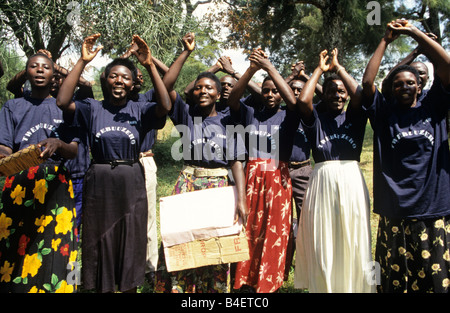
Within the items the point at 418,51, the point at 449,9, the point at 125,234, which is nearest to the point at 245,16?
the point at 449,9

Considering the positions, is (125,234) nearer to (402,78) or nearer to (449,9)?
(402,78)

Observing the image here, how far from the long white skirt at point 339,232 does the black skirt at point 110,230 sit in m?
1.32

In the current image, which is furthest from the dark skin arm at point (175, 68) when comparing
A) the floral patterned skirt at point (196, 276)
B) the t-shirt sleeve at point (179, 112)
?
the floral patterned skirt at point (196, 276)

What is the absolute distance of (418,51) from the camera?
9.59 ft

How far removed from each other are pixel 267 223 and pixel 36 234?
1754mm

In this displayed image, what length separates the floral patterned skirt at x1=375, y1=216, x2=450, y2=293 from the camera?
7.98ft

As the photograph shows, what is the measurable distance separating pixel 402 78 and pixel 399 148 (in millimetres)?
500

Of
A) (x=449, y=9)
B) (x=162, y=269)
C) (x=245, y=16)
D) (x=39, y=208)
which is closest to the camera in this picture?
(x=39, y=208)

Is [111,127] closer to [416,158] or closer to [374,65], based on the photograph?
[374,65]

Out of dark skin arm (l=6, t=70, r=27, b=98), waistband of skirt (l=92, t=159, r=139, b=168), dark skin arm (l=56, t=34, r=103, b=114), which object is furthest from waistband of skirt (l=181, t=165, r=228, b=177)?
dark skin arm (l=6, t=70, r=27, b=98)

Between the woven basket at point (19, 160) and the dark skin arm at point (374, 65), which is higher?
the dark skin arm at point (374, 65)

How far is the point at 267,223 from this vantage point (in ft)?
10.1

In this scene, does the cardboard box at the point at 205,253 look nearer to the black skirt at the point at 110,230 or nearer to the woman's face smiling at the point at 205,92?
the black skirt at the point at 110,230

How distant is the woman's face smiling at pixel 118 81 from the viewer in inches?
103
